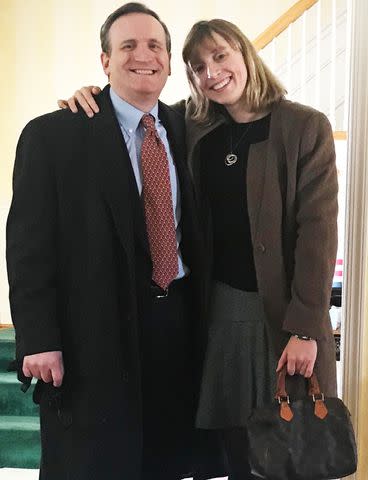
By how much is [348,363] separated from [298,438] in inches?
14.4

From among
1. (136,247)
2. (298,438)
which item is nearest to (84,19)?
(136,247)

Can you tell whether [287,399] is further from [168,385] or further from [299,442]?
[168,385]

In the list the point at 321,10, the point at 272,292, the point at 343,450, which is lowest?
the point at 343,450

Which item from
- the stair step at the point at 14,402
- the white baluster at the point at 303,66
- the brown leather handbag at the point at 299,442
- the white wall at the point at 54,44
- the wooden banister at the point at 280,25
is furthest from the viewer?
the white wall at the point at 54,44

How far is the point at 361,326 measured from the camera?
161 centimetres

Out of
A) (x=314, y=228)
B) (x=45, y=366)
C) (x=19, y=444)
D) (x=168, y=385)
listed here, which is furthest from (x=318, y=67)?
(x=45, y=366)

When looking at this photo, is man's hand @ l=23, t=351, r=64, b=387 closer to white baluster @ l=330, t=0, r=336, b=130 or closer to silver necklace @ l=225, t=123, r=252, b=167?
silver necklace @ l=225, t=123, r=252, b=167

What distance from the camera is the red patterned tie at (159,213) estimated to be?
4.82 ft

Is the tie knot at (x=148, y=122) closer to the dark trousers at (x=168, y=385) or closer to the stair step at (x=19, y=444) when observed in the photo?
the dark trousers at (x=168, y=385)

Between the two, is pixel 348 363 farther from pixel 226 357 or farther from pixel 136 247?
pixel 136 247

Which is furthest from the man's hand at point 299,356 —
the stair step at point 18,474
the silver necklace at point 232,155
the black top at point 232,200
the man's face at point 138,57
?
the stair step at point 18,474

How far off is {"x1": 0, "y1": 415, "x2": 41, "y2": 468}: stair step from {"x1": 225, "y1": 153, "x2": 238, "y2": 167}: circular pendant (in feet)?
6.10

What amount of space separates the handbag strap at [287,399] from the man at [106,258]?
0.29 m

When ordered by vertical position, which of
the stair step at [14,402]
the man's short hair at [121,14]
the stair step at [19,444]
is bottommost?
the stair step at [19,444]
